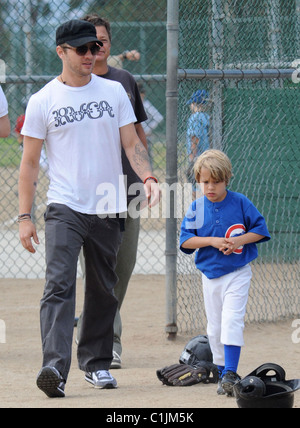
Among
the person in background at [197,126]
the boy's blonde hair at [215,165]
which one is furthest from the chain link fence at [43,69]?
the boy's blonde hair at [215,165]

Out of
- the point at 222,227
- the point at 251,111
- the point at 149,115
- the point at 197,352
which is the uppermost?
the point at 149,115

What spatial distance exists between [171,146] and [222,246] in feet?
5.47

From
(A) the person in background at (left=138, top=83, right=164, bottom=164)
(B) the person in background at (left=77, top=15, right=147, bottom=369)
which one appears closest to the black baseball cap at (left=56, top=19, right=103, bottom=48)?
(B) the person in background at (left=77, top=15, right=147, bottom=369)

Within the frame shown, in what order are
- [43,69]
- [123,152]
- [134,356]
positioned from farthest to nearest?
[43,69], [134,356], [123,152]

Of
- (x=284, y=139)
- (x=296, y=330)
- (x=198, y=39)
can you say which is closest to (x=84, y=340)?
(x=296, y=330)

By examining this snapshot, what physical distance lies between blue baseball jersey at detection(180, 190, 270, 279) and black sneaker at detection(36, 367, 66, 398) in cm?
98

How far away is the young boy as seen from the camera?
14.7ft

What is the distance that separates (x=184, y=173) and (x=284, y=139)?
60.1 inches

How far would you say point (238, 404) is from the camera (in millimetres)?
3994

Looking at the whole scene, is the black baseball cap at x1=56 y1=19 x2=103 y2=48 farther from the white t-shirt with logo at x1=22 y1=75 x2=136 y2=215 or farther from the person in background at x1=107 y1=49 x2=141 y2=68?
the person in background at x1=107 y1=49 x2=141 y2=68

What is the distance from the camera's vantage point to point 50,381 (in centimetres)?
422

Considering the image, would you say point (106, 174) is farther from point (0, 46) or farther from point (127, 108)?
point (0, 46)

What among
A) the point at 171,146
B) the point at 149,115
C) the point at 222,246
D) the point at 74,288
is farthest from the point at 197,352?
the point at 149,115

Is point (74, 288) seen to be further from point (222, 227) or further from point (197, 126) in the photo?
point (197, 126)
